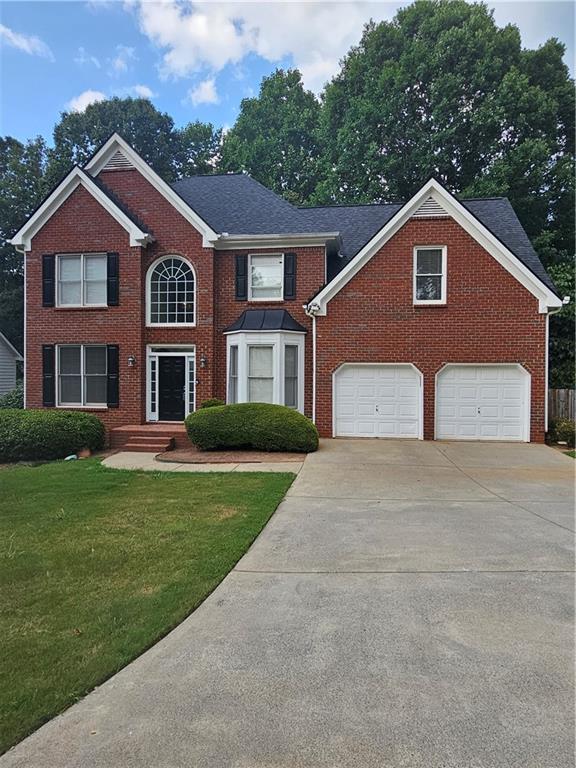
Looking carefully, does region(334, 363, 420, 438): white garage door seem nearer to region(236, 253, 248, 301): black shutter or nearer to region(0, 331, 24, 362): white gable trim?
region(236, 253, 248, 301): black shutter

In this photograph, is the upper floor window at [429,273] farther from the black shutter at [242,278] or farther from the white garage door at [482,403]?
the black shutter at [242,278]

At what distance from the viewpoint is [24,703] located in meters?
2.89

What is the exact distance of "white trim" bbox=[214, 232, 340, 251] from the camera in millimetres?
15398

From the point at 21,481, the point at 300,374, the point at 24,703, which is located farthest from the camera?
the point at 300,374

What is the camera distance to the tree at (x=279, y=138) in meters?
35.9

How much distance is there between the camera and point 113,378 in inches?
620

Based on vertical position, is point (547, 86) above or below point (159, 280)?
above

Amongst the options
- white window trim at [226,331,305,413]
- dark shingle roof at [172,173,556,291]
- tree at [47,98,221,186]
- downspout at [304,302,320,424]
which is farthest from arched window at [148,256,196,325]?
tree at [47,98,221,186]

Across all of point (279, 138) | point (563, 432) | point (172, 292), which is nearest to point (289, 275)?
point (172, 292)

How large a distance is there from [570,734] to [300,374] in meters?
13.1

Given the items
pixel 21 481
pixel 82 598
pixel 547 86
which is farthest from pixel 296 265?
pixel 547 86

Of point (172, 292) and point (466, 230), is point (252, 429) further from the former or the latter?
point (466, 230)

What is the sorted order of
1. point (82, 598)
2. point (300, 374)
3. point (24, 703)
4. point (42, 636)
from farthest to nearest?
point (300, 374) < point (82, 598) < point (42, 636) < point (24, 703)

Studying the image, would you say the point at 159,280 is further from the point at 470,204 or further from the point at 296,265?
the point at 470,204
